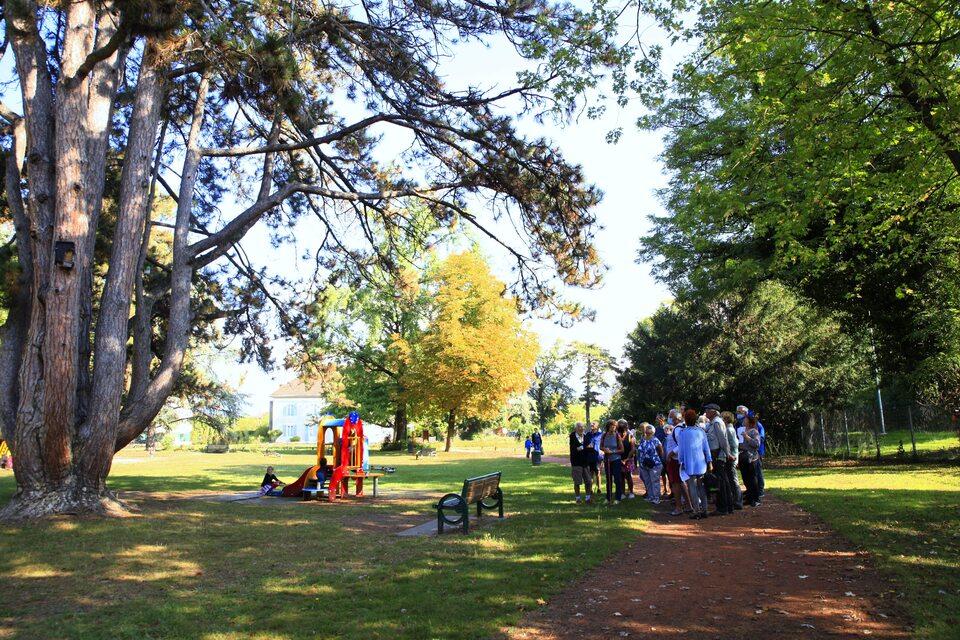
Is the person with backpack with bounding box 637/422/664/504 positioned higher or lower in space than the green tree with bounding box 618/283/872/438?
lower

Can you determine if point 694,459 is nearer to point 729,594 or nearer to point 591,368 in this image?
point 729,594

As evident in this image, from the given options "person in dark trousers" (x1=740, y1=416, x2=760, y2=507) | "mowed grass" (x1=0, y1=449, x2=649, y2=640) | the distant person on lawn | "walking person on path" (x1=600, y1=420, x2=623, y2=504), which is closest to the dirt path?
"mowed grass" (x1=0, y1=449, x2=649, y2=640)

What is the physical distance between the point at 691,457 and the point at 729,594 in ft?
15.0

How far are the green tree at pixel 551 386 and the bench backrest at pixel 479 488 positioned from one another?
58261mm

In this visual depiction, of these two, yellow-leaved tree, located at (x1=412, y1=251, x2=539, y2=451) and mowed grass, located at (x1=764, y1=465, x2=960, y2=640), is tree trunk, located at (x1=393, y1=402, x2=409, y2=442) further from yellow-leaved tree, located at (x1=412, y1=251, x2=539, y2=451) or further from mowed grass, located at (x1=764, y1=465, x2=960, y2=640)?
mowed grass, located at (x1=764, y1=465, x2=960, y2=640)

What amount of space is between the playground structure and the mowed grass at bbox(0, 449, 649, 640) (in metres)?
2.78

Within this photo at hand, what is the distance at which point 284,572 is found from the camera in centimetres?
690

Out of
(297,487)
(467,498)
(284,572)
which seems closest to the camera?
(284,572)

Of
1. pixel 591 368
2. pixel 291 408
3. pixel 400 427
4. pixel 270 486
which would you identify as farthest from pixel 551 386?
pixel 270 486

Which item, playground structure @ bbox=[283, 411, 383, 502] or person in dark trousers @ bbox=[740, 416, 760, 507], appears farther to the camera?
playground structure @ bbox=[283, 411, 383, 502]

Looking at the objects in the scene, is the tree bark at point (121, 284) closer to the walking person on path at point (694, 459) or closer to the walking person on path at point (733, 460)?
the walking person on path at point (694, 459)

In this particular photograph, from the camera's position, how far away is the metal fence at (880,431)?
68.3ft

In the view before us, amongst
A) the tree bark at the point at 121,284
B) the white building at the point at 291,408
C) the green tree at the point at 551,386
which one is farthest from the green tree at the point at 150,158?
the white building at the point at 291,408

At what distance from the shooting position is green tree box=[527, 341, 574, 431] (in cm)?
7025
